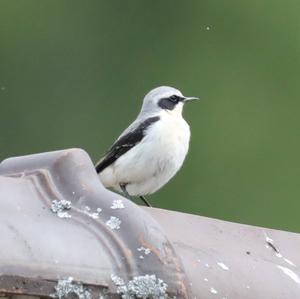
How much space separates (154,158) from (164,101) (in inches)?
21.2

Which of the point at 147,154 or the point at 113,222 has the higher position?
the point at 113,222

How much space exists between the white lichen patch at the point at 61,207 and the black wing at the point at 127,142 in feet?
12.2

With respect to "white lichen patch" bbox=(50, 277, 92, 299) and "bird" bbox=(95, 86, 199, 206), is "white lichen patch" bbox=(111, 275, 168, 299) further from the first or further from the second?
"bird" bbox=(95, 86, 199, 206)

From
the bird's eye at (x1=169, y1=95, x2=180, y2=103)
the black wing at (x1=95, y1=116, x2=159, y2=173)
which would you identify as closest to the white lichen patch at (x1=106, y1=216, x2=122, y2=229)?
the black wing at (x1=95, y1=116, x2=159, y2=173)

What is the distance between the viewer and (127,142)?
6578mm

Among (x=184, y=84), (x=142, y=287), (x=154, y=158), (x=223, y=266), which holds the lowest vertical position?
(x=184, y=84)

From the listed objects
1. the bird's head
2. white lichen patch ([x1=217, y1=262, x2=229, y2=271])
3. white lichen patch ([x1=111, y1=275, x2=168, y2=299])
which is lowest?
the bird's head

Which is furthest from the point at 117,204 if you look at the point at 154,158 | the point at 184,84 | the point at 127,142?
the point at 184,84

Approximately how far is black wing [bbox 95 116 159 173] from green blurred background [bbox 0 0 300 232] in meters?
5.18

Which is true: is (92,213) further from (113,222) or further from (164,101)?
(164,101)

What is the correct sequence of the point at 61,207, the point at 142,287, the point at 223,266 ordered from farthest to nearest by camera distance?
the point at 223,266, the point at 61,207, the point at 142,287

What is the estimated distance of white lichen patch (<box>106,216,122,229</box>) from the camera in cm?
273

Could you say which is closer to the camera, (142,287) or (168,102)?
(142,287)

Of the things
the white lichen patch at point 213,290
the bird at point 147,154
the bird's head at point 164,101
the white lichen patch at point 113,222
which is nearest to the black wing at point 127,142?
the bird at point 147,154
